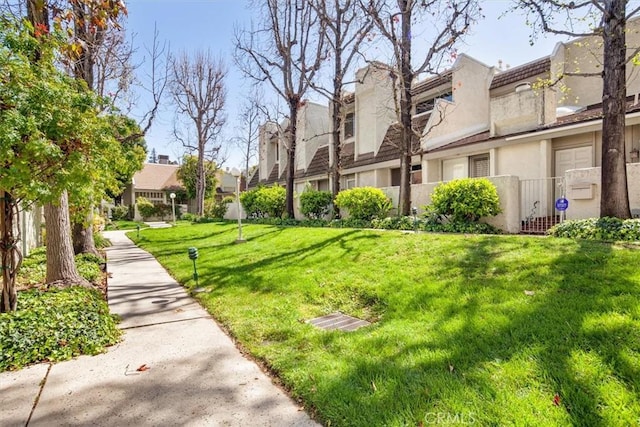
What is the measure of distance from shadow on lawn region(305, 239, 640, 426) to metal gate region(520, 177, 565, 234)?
19.6 ft

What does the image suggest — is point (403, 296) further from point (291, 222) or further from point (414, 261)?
point (291, 222)

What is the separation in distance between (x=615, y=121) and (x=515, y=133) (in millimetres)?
6043

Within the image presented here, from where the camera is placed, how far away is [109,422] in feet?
8.82

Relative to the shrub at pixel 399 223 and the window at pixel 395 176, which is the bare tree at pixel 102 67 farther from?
the window at pixel 395 176

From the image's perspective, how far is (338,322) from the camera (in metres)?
4.74

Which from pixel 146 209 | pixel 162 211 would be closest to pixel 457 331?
pixel 146 209

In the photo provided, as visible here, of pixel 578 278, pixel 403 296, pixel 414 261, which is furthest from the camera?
pixel 414 261

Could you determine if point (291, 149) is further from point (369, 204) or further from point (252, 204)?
point (369, 204)

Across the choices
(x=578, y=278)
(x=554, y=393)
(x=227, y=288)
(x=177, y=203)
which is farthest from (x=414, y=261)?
(x=177, y=203)

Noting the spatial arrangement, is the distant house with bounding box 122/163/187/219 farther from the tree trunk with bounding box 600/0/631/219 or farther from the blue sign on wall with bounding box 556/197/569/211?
the tree trunk with bounding box 600/0/631/219

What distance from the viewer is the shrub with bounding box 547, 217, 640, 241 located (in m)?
6.27

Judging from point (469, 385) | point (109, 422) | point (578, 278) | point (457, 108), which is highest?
point (457, 108)

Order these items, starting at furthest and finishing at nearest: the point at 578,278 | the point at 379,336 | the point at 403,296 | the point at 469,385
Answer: the point at 403,296
the point at 578,278
the point at 379,336
the point at 469,385

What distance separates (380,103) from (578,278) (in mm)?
15315
